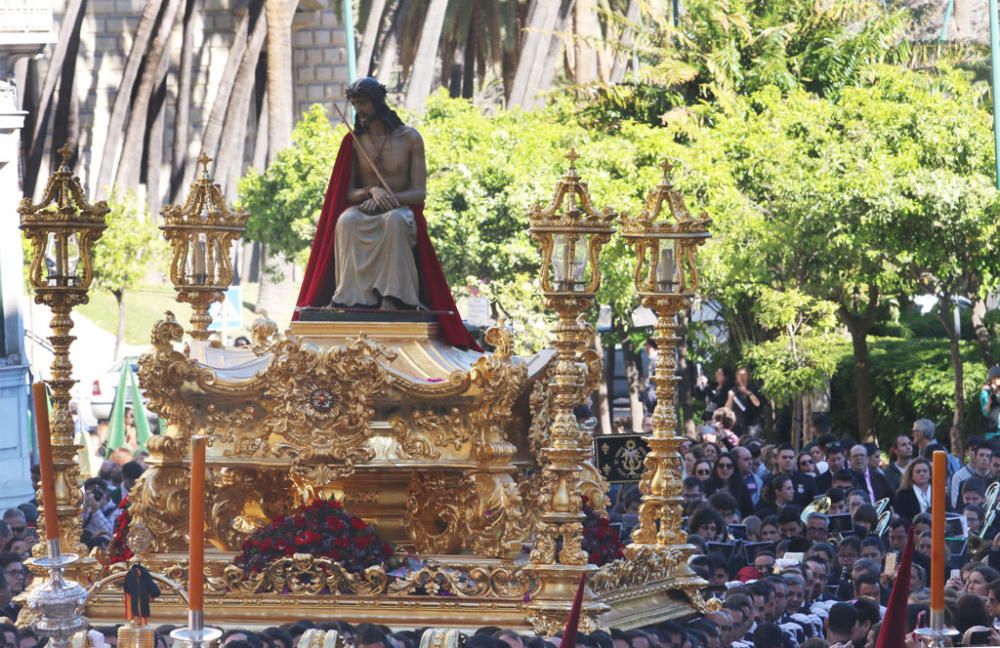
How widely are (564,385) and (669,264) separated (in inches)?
68.9

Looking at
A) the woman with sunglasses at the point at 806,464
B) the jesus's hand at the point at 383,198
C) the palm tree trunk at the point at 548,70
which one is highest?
the palm tree trunk at the point at 548,70

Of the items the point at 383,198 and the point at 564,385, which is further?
the point at 383,198

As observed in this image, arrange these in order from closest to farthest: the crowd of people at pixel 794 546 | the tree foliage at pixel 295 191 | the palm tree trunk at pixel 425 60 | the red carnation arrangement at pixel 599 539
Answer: the crowd of people at pixel 794 546
the red carnation arrangement at pixel 599 539
the tree foliage at pixel 295 191
the palm tree trunk at pixel 425 60

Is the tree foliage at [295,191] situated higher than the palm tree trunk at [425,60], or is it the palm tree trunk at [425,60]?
the palm tree trunk at [425,60]

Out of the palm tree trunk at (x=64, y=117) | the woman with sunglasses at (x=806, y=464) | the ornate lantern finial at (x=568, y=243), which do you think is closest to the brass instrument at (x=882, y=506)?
the woman with sunglasses at (x=806, y=464)

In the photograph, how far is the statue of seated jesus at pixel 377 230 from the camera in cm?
1382

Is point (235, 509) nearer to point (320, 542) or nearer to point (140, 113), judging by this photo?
point (320, 542)

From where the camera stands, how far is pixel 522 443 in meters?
14.5

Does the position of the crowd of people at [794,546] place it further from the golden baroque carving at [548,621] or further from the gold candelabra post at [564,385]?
the gold candelabra post at [564,385]

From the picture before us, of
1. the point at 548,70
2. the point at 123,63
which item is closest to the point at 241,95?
the point at 123,63

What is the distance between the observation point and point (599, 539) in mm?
14500

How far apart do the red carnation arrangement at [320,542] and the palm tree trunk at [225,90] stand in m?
38.9

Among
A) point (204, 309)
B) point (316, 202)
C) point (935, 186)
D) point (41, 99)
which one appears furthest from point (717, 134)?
point (41, 99)

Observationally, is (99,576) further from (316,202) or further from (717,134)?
(316,202)
